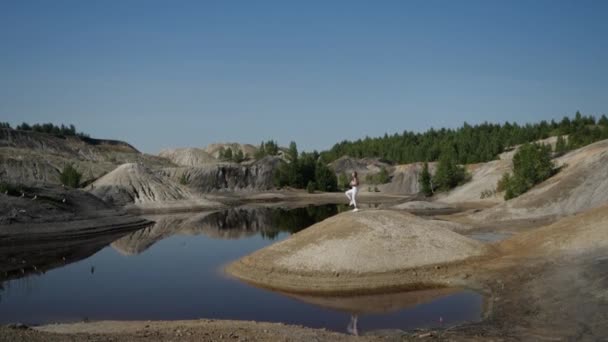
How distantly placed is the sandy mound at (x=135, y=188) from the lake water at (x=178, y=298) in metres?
42.7

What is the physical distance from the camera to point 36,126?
195 metres

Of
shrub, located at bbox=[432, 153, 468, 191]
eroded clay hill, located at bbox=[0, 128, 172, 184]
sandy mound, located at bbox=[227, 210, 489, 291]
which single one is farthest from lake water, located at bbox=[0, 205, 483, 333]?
shrub, located at bbox=[432, 153, 468, 191]

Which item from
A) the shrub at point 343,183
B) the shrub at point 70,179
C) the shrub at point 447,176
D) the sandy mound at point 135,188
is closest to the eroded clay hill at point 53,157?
the shrub at point 70,179

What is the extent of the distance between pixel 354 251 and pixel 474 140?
14410cm

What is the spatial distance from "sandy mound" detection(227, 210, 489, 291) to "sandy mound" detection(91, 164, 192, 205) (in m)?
59.8

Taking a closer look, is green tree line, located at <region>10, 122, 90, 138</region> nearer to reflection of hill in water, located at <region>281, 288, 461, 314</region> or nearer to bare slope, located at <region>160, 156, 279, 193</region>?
bare slope, located at <region>160, 156, 279, 193</region>

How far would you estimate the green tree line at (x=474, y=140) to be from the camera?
5502 inches

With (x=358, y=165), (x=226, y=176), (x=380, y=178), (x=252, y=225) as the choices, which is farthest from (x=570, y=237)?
(x=358, y=165)

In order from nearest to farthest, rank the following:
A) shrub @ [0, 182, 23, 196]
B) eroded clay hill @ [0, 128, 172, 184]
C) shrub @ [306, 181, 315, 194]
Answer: shrub @ [0, 182, 23, 196]
eroded clay hill @ [0, 128, 172, 184]
shrub @ [306, 181, 315, 194]

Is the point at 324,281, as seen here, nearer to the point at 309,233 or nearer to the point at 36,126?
the point at 309,233

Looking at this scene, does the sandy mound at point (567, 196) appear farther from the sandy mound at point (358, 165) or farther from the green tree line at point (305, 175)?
the sandy mound at point (358, 165)

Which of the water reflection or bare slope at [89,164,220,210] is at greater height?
bare slope at [89,164,220,210]

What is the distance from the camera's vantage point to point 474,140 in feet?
526

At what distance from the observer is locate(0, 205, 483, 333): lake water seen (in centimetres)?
1919
